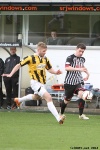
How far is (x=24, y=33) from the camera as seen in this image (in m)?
22.9

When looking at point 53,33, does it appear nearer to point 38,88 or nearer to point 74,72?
point 74,72

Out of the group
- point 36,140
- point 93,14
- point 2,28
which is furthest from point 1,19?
point 36,140

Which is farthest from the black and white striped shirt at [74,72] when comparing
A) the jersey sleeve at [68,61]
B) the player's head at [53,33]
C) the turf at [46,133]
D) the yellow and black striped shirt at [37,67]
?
the player's head at [53,33]

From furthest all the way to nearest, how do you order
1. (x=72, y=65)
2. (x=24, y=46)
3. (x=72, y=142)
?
1. (x=24, y=46)
2. (x=72, y=65)
3. (x=72, y=142)

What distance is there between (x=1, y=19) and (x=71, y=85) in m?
5.72

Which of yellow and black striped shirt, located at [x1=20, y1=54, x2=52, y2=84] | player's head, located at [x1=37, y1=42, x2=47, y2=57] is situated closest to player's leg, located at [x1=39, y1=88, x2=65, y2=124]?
yellow and black striped shirt, located at [x1=20, y1=54, x2=52, y2=84]

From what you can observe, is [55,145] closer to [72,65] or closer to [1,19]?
[72,65]

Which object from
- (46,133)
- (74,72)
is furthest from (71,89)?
(46,133)

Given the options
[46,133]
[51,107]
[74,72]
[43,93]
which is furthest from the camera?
[74,72]

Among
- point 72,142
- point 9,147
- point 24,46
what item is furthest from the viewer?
point 24,46

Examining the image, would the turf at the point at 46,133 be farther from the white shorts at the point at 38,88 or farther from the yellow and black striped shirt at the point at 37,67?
the yellow and black striped shirt at the point at 37,67

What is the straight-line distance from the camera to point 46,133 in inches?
561

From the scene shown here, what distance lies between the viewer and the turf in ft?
40.2

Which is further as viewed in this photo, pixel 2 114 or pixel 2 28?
pixel 2 28
